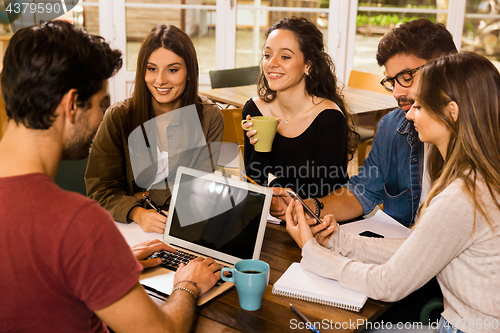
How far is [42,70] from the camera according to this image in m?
0.79

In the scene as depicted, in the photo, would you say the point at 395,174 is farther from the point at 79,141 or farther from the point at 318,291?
the point at 79,141

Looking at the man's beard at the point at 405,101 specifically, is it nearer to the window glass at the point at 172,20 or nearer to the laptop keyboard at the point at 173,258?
the laptop keyboard at the point at 173,258

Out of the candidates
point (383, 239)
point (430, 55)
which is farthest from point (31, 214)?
point (430, 55)

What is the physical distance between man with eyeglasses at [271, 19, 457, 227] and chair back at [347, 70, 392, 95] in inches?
95.0

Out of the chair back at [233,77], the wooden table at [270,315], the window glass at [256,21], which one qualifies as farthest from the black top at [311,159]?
the window glass at [256,21]

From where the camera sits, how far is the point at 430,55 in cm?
161

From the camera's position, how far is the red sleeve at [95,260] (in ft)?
2.46

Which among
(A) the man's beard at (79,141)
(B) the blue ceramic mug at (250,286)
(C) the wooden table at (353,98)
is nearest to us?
(A) the man's beard at (79,141)

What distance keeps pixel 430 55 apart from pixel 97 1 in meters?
4.16

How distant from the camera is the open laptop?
1.20 meters

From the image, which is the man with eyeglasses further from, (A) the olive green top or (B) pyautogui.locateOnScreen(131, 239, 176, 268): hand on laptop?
(A) the olive green top

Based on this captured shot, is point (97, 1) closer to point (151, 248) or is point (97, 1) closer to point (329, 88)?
point (329, 88)

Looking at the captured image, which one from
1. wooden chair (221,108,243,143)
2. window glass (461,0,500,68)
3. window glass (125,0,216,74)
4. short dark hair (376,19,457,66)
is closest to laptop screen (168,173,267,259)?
short dark hair (376,19,457,66)

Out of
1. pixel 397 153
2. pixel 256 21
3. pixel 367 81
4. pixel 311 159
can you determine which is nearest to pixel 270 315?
pixel 397 153
